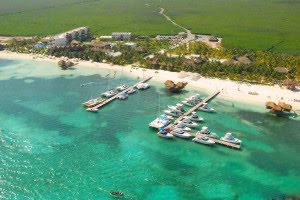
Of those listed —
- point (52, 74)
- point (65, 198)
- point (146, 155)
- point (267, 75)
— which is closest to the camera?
point (65, 198)

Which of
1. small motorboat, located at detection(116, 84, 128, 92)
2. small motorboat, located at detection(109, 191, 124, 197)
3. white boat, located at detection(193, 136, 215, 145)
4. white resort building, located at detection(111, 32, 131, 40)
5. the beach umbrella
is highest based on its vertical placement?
white resort building, located at detection(111, 32, 131, 40)

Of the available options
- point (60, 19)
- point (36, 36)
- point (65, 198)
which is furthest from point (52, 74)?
point (60, 19)

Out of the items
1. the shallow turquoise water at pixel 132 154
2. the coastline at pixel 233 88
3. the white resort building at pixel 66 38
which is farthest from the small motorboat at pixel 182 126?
the white resort building at pixel 66 38

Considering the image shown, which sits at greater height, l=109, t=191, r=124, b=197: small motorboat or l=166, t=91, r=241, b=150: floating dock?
l=166, t=91, r=241, b=150: floating dock

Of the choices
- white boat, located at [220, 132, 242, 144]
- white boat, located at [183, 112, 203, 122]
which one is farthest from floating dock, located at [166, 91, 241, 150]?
white boat, located at [183, 112, 203, 122]

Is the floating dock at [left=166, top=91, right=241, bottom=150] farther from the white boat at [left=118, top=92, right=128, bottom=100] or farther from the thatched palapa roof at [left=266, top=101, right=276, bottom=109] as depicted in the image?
the white boat at [left=118, top=92, right=128, bottom=100]

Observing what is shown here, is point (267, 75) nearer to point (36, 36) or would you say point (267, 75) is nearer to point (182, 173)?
point (182, 173)
